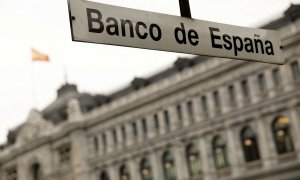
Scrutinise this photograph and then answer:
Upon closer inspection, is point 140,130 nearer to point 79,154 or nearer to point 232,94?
point 79,154

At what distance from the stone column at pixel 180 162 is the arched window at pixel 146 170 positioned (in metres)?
3.10

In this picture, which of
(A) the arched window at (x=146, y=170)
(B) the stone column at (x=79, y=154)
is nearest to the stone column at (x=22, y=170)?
(B) the stone column at (x=79, y=154)

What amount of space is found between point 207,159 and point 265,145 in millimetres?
4903

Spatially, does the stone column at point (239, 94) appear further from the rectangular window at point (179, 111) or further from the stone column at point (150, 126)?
the stone column at point (150, 126)

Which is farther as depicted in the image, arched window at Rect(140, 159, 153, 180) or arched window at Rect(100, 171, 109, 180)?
arched window at Rect(100, 171, 109, 180)

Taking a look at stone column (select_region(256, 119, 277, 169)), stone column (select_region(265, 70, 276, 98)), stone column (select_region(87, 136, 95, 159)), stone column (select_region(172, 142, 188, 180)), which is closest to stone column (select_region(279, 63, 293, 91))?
stone column (select_region(265, 70, 276, 98))

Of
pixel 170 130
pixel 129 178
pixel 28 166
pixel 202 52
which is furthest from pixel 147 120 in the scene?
pixel 202 52

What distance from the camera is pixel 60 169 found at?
48938mm

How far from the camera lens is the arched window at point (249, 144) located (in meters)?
34.1

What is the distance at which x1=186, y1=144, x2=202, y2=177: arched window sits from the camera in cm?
3762

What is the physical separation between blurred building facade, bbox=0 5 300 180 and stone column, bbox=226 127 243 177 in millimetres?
66

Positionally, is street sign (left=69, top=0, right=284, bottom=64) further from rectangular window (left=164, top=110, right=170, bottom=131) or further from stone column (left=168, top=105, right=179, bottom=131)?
rectangular window (left=164, top=110, right=170, bottom=131)

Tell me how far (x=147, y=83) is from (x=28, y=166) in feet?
57.4

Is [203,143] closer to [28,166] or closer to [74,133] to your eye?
[74,133]
